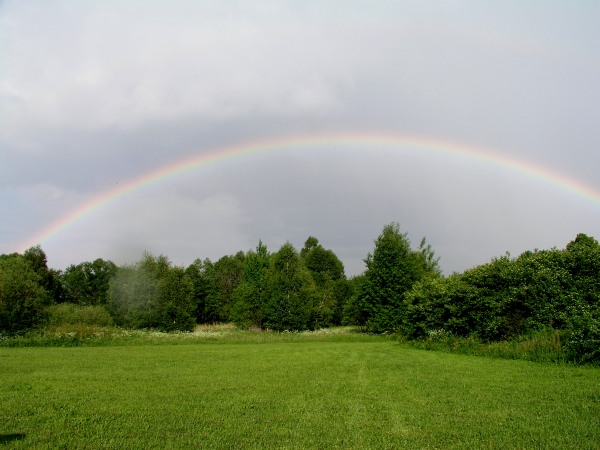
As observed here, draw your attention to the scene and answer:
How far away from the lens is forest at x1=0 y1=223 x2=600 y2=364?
78.6 feet

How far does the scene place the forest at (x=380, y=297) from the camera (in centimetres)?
2395

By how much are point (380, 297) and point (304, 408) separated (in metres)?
34.9

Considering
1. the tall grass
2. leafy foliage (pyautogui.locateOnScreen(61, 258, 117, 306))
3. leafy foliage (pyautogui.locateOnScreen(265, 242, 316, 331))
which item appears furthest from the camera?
leafy foliage (pyautogui.locateOnScreen(61, 258, 117, 306))

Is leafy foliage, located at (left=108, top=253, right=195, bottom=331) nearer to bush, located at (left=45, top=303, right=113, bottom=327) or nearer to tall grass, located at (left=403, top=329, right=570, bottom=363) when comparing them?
bush, located at (left=45, top=303, right=113, bottom=327)

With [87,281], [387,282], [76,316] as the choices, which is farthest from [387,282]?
[87,281]

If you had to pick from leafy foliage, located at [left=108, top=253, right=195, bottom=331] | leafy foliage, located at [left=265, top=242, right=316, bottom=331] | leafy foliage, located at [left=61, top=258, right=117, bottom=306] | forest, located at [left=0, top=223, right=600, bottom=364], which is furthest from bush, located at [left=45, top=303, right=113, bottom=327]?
leafy foliage, located at [left=61, top=258, right=117, bottom=306]

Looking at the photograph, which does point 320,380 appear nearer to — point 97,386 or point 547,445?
point 97,386

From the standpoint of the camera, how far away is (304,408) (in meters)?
9.62

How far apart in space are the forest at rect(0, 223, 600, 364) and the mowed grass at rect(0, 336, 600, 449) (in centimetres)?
704

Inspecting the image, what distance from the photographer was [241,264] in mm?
105688

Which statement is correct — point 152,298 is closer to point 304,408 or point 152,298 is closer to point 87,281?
point 304,408

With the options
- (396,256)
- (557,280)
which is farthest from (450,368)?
(396,256)

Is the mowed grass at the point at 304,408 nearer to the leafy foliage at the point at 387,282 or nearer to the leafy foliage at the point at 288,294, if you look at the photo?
the leafy foliage at the point at 387,282

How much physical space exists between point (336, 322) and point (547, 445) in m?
79.8
